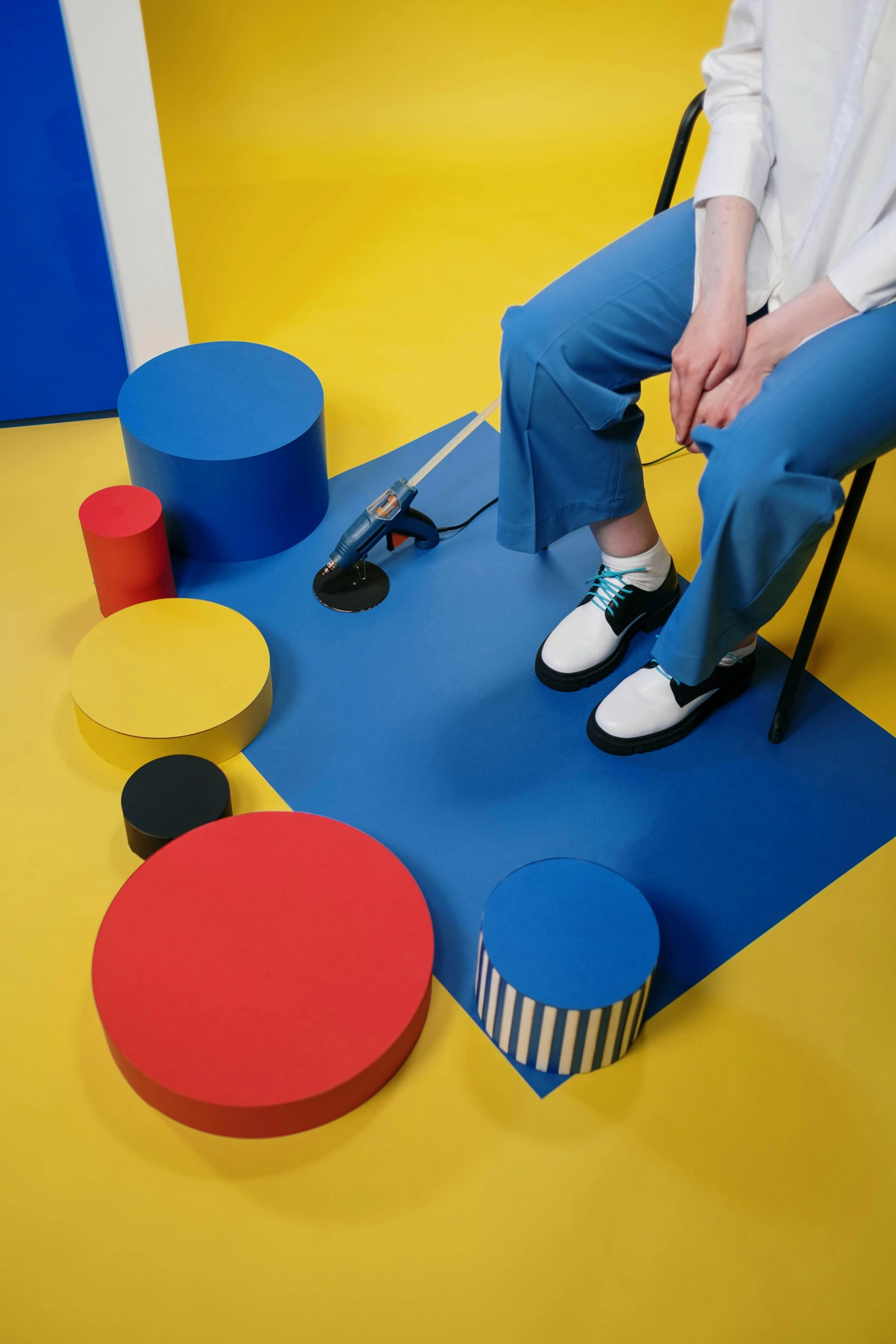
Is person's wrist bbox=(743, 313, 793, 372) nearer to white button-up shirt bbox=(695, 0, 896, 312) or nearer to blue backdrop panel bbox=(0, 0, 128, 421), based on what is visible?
white button-up shirt bbox=(695, 0, 896, 312)

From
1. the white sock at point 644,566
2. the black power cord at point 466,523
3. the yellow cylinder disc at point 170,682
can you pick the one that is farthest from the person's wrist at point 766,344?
the yellow cylinder disc at point 170,682

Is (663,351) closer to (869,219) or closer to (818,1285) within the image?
(869,219)

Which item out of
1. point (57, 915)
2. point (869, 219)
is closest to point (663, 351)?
point (869, 219)

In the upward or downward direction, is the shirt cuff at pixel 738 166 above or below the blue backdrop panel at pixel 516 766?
above

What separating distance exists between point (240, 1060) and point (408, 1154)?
9.0 inches

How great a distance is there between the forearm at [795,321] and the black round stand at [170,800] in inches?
36.2

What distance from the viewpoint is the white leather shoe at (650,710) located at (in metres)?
1.67

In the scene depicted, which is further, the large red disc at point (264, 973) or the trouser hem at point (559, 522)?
the trouser hem at point (559, 522)

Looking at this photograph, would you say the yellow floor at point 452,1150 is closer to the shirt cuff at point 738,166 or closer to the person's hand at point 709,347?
the person's hand at point 709,347

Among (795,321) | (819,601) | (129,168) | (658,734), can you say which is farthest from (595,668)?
(129,168)

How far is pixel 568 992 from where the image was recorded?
1.23 meters

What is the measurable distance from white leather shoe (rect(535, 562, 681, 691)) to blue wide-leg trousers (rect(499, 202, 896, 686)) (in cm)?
16

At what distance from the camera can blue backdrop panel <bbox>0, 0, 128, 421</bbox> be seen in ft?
5.89

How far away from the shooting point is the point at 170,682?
1.64m
